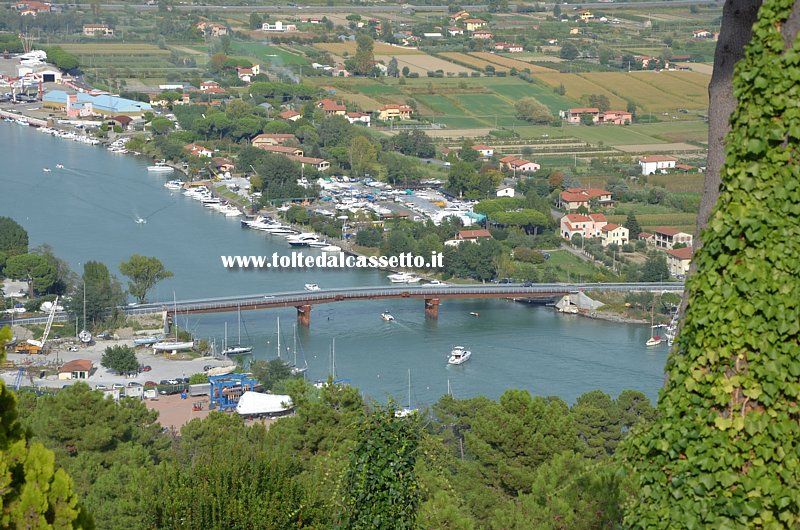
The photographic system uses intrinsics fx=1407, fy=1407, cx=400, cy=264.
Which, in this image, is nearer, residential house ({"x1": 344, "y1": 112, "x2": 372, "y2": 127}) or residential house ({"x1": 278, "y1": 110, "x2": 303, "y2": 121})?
residential house ({"x1": 278, "y1": 110, "x2": 303, "y2": 121})

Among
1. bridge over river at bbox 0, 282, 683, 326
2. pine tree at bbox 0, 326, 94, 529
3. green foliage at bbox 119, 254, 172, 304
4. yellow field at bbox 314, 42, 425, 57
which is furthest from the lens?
yellow field at bbox 314, 42, 425, 57

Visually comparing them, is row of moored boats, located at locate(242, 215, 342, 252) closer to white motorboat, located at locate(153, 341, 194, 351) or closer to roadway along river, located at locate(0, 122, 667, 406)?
roadway along river, located at locate(0, 122, 667, 406)

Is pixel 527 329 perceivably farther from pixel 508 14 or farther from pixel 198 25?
pixel 508 14

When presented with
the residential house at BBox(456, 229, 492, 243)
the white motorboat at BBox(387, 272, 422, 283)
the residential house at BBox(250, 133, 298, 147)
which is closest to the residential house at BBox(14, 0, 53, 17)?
the residential house at BBox(250, 133, 298, 147)

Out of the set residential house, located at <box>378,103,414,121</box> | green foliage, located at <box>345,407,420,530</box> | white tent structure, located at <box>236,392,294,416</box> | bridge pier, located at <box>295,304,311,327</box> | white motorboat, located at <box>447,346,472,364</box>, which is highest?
green foliage, located at <box>345,407,420,530</box>

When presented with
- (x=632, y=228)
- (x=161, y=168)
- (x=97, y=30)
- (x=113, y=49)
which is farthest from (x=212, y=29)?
(x=632, y=228)

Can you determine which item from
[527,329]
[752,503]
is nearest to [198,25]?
[527,329]

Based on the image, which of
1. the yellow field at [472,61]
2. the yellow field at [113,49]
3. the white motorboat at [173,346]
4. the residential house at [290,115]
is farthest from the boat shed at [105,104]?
the white motorboat at [173,346]
